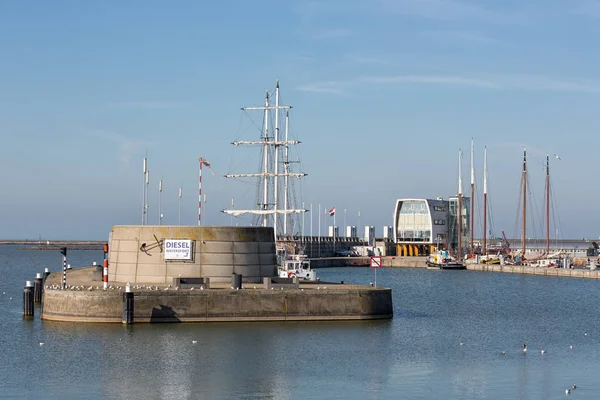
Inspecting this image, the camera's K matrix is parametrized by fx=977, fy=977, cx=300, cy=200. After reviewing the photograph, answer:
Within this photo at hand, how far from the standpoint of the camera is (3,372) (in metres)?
48.2

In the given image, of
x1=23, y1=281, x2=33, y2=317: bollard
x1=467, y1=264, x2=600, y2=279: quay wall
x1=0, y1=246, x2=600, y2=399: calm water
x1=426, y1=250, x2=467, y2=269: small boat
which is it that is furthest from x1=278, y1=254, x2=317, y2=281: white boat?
x1=426, y1=250, x2=467, y2=269: small boat

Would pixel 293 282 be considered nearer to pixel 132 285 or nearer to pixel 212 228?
pixel 212 228

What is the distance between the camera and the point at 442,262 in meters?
181

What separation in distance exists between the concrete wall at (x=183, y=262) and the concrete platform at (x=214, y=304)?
1.55 meters

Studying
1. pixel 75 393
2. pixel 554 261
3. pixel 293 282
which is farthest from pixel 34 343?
pixel 554 261

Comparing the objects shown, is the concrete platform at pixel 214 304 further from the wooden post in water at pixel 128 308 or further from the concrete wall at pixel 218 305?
the wooden post in water at pixel 128 308

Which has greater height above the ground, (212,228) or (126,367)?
(212,228)

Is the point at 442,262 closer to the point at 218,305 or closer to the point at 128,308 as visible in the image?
the point at 218,305

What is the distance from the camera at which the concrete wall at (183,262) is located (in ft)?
222

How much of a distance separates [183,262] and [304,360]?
61.1 ft

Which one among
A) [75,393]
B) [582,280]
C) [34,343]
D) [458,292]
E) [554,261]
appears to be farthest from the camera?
[554,261]

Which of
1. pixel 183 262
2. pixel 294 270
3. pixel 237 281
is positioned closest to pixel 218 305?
pixel 237 281

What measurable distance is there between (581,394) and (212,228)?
1236 inches

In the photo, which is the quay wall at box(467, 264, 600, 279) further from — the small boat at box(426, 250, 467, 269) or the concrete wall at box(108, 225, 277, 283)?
the concrete wall at box(108, 225, 277, 283)
